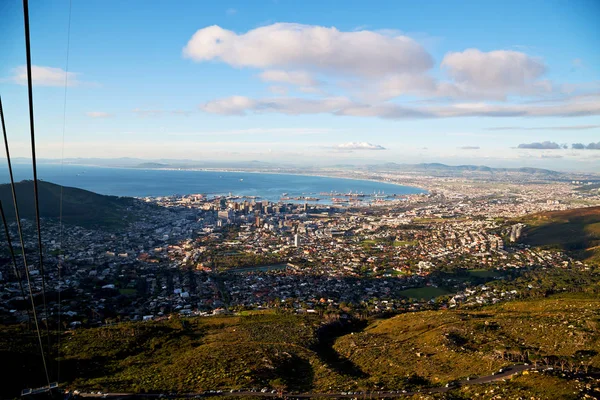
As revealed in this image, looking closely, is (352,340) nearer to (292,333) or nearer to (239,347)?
(292,333)

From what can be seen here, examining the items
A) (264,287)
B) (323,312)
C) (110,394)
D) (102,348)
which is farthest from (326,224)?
(110,394)

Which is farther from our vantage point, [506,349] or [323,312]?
[323,312]

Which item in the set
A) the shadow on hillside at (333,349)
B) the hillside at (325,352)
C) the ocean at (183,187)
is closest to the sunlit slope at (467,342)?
the hillside at (325,352)

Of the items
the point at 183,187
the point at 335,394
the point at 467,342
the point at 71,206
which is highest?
the point at 183,187

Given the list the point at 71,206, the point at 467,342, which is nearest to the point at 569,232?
the point at 467,342

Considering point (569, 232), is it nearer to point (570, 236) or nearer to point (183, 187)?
point (570, 236)

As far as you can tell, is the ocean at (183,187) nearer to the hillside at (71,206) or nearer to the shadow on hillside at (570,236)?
the hillside at (71,206)
